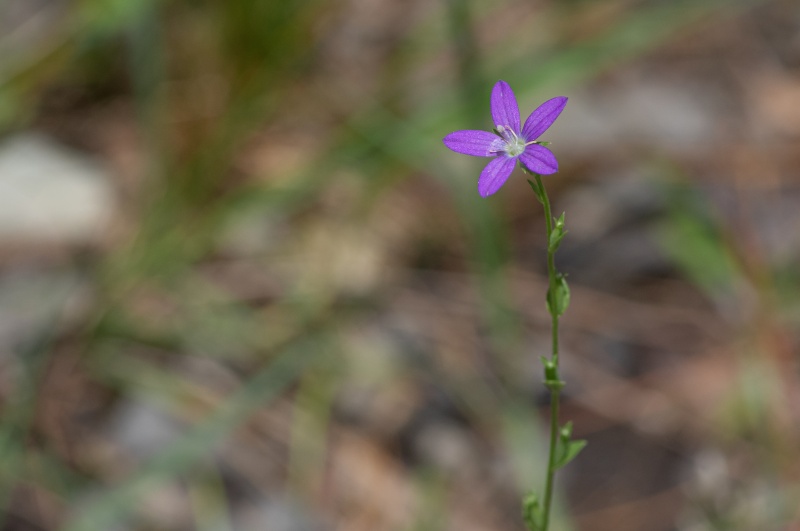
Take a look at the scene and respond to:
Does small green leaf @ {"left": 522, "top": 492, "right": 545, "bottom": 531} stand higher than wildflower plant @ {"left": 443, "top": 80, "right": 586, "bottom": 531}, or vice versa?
wildflower plant @ {"left": 443, "top": 80, "right": 586, "bottom": 531}

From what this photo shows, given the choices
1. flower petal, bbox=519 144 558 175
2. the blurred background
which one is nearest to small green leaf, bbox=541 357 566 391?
flower petal, bbox=519 144 558 175

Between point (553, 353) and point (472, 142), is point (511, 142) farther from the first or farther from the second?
point (553, 353)

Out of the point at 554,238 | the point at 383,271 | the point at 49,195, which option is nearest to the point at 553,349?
the point at 554,238

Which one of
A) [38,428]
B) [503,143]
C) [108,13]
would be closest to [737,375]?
[503,143]

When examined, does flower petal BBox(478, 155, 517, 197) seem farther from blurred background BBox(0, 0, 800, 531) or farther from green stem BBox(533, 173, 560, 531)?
blurred background BBox(0, 0, 800, 531)

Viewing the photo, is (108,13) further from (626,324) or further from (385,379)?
(626,324)

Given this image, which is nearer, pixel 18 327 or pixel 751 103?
pixel 18 327
